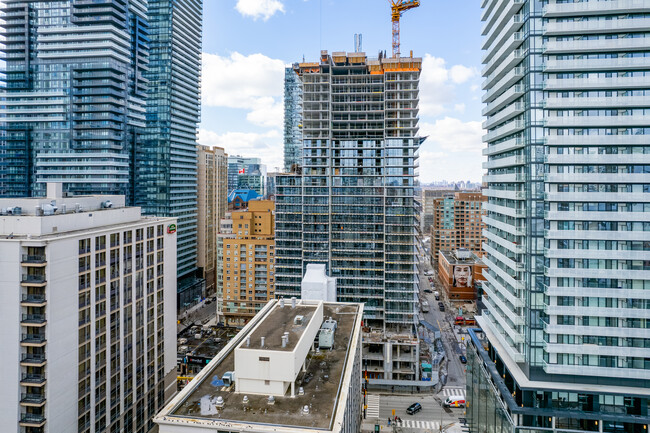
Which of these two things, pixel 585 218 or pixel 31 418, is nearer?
pixel 31 418

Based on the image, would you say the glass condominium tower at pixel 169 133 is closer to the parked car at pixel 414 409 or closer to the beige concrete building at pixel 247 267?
the beige concrete building at pixel 247 267

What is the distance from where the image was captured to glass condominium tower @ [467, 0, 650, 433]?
48.5 metres

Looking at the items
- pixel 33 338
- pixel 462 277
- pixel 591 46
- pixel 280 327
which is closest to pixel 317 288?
pixel 280 327

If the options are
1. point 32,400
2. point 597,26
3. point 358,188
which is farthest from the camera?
point 358,188

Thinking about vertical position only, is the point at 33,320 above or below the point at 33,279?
below

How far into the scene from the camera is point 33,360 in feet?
143

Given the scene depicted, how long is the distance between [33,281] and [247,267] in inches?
3257

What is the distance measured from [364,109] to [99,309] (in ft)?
265

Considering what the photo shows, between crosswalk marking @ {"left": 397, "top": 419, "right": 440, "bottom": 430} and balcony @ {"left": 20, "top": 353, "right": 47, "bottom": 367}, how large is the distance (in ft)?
186

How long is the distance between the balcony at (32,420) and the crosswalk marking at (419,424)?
54.6 m

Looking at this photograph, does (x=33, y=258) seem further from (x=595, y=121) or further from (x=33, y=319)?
(x=595, y=121)

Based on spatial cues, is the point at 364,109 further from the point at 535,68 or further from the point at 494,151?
the point at 535,68

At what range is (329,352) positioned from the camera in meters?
53.9

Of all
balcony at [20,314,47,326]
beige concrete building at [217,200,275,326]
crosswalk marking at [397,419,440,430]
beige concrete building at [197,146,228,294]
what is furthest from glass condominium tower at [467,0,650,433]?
beige concrete building at [197,146,228,294]
